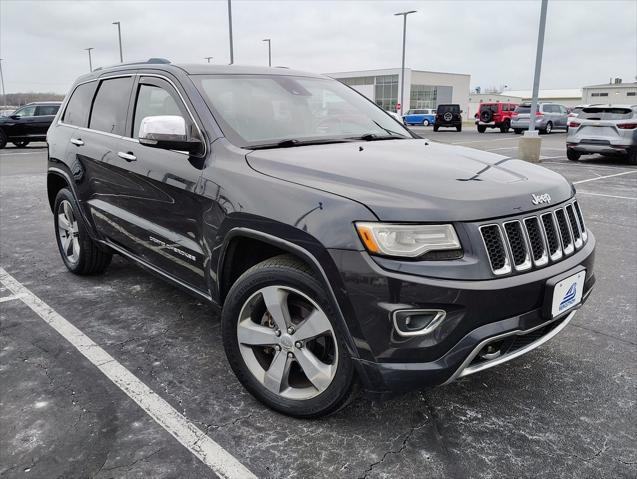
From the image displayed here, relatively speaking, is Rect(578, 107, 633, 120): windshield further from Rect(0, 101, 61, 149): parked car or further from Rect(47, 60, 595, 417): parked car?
Rect(0, 101, 61, 149): parked car

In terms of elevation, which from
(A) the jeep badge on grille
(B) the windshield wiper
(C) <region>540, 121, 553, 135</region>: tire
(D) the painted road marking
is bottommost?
(D) the painted road marking

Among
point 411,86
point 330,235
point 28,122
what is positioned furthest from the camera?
point 411,86

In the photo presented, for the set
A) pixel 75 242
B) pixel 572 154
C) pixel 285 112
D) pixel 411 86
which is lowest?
pixel 75 242

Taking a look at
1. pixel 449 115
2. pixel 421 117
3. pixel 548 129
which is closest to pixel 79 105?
pixel 548 129

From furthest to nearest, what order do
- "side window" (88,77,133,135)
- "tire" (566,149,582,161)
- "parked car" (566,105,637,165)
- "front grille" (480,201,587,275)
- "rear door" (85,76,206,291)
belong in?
"tire" (566,149,582,161) → "parked car" (566,105,637,165) → "side window" (88,77,133,135) → "rear door" (85,76,206,291) → "front grille" (480,201,587,275)

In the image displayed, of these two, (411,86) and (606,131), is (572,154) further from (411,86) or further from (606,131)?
(411,86)

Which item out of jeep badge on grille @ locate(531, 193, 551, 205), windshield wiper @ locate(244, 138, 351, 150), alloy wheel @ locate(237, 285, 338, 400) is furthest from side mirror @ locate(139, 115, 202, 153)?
jeep badge on grille @ locate(531, 193, 551, 205)

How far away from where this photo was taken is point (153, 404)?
2770 millimetres

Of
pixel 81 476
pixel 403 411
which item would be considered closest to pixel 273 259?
pixel 403 411

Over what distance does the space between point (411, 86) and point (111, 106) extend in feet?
217

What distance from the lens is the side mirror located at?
2.91 m

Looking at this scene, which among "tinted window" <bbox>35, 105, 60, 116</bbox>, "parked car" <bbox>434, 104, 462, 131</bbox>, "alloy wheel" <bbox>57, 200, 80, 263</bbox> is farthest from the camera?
"parked car" <bbox>434, 104, 462, 131</bbox>

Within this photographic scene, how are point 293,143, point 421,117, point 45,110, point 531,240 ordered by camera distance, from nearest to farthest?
point 531,240
point 293,143
point 45,110
point 421,117

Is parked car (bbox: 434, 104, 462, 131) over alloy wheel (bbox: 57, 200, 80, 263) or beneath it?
over
